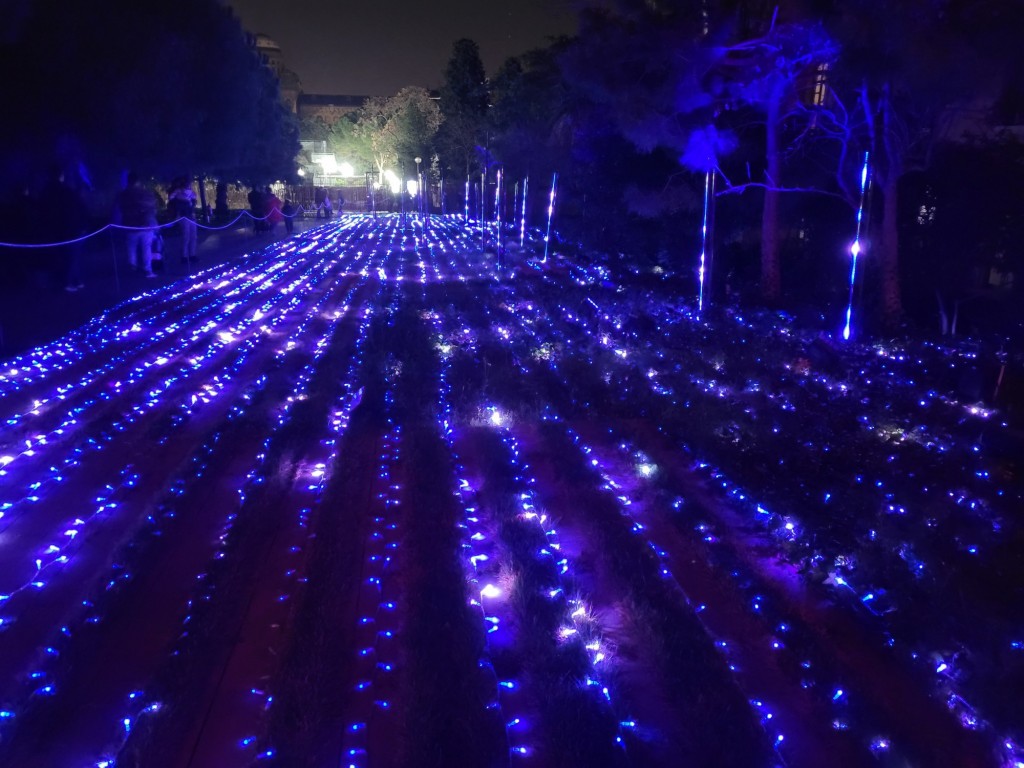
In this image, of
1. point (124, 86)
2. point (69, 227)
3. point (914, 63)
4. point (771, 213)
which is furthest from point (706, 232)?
point (124, 86)

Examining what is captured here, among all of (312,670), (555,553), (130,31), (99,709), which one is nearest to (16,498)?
(99,709)

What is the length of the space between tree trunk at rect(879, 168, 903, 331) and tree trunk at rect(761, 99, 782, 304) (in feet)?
4.84

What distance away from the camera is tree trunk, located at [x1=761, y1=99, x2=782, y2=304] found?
455 inches

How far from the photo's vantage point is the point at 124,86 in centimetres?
1489

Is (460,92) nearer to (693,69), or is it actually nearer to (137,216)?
(137,216)

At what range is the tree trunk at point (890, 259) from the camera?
34.0ft

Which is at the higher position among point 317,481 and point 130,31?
point 130,31

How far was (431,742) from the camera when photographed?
2676 millimetres

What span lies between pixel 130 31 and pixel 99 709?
15444 millimetres

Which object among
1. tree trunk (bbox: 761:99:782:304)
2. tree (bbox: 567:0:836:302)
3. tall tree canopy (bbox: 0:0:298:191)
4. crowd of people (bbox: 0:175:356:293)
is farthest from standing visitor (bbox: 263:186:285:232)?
tree trunk (bbox: 761:99:782:304)

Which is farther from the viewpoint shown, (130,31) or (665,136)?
(130,31)

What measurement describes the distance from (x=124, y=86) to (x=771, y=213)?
11.2 metres

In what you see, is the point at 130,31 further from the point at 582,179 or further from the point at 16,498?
the point at 16,498

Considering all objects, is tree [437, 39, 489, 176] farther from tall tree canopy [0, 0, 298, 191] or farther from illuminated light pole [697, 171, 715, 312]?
illuminated light pole [697, 171, 715, 312]
